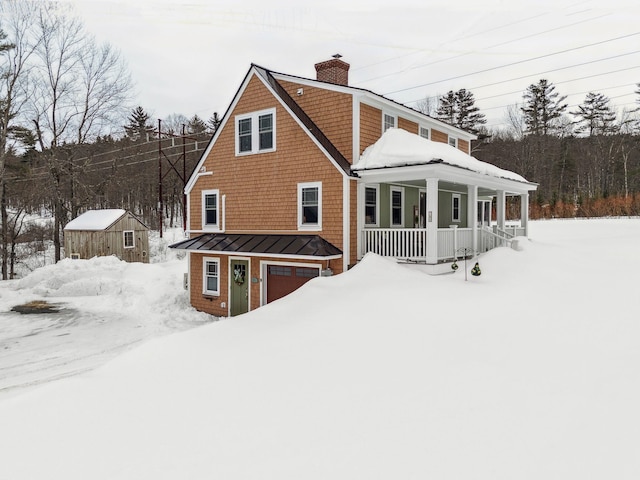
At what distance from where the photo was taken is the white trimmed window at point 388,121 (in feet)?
53.6

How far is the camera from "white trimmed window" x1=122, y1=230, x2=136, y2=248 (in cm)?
2950

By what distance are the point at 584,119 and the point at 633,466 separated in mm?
61335

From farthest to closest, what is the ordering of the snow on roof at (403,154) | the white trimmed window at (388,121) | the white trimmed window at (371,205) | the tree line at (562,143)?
the tree line at (562,143)
the white trimmed window at (388,121)
the white trimmed window at (371,205)
the snow on roof at (403,154)

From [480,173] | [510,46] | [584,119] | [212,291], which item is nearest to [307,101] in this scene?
[480,173]

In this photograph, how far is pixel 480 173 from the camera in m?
15.0

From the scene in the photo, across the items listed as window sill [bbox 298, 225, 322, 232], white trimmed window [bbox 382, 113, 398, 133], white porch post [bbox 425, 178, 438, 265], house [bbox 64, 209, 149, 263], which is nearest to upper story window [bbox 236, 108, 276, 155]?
window sill [bbox 298, 225, 322, 232]

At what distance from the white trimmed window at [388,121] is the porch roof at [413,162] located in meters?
0.99

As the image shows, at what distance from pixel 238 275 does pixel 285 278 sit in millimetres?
2341

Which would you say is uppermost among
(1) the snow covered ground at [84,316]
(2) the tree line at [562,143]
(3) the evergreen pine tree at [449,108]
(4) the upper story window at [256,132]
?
(3) the evergreen pine tree at [449,108]

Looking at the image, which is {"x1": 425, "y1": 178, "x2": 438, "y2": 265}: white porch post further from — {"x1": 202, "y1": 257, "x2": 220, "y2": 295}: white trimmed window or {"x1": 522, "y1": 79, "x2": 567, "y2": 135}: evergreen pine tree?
{"x1": 522, "y1": 79, "x2": 567, "y2": 135}: evergreen pine tree

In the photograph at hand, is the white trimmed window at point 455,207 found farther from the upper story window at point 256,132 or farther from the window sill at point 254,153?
the upper story window at point 256,132

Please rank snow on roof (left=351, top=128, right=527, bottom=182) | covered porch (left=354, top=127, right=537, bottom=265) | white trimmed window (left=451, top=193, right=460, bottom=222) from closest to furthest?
1. covered porch (left=354, top=127, right=537, bottom=265)
2. snow on roof (left=351, top=128, right=527, bottom=182)
3. white trimmed window (left=451, top=193, right=460, bottom=222)

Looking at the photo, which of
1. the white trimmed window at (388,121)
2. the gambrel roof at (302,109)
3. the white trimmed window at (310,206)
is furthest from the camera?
the white trimmed window at (388,121)

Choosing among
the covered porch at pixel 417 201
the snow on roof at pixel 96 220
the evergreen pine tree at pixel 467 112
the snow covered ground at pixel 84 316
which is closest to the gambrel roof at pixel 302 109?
the covered porch at pixel 417 201
